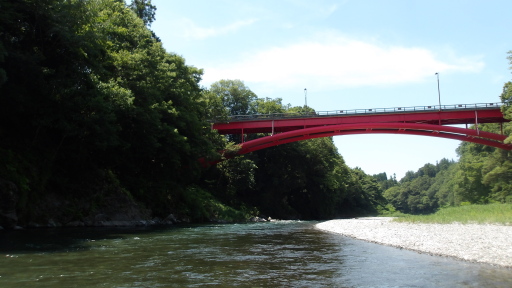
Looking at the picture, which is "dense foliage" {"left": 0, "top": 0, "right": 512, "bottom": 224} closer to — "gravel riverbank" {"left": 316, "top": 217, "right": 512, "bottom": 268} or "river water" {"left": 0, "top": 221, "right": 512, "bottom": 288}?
"river water" {"left": 0, "top": 221, "right": 512, "bottom": 288}

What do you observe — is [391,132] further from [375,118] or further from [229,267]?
[229,267]

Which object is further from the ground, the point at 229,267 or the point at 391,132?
the point at 391,132

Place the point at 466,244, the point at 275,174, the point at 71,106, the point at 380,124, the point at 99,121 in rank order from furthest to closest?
the point at 275,174 < the point at 380,124 < the point at 99,121 < the point at 71,106 < the point at 466,244

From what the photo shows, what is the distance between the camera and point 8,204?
13.1 meters

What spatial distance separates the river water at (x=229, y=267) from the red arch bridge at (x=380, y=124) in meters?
23.5

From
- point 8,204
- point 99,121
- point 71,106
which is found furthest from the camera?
point 99,121

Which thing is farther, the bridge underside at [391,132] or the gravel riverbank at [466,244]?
the bridge underside at [391,132]

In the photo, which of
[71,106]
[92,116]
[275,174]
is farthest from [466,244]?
[275,174]

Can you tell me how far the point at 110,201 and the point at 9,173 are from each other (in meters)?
5.87

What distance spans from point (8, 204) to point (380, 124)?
25.7 metres

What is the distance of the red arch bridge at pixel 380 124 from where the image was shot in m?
31.1

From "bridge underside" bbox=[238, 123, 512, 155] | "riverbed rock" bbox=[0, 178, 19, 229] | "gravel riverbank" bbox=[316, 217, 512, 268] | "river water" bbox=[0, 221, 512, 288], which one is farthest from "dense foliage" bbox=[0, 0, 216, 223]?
"bridge underside" bbox=[238, 123, 512, 155]

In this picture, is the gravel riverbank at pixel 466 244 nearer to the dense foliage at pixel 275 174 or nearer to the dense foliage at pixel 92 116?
the dense foliage at pixel 92 116

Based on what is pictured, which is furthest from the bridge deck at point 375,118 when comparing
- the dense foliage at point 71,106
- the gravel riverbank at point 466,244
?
the gravel riverbank at point 466,244
